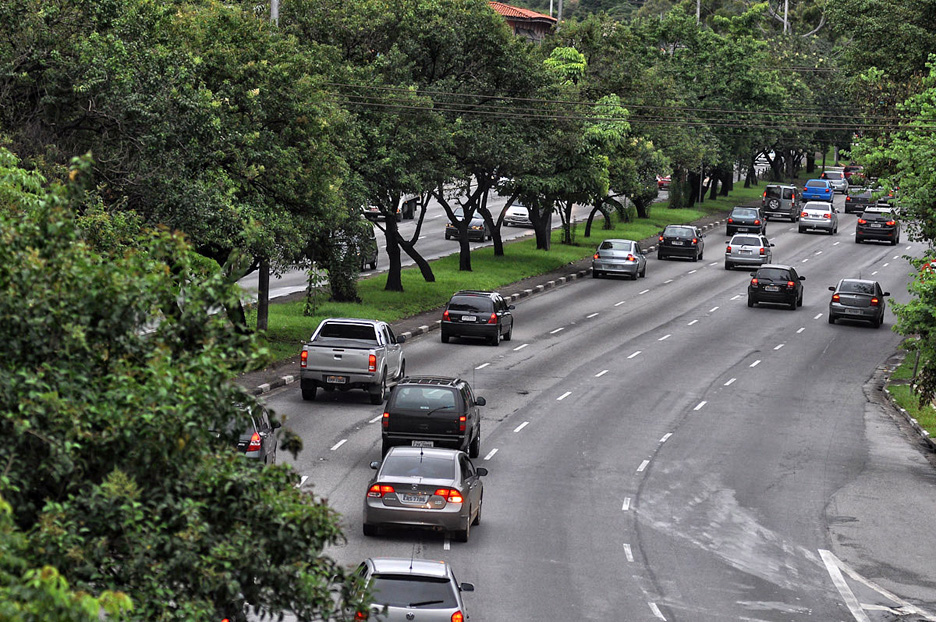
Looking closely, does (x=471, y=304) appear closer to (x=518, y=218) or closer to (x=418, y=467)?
(x=418, y=467)

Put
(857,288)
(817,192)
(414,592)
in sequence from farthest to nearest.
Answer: (817,192) < (857,288) < (414,592)

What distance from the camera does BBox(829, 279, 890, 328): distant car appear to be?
1790 inches

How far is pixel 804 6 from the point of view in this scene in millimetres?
144375

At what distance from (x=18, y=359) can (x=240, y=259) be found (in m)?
2.04

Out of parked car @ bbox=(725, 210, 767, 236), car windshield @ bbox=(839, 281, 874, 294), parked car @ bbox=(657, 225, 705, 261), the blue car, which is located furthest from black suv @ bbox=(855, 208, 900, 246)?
car windshield @ bbox=(839, 281, 874, 294)

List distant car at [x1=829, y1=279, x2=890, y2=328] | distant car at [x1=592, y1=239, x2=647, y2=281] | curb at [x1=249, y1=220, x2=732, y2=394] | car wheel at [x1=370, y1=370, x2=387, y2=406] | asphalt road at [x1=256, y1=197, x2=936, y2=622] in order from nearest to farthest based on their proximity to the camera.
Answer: asphalt road at [x1=256, y1=197, x2=936, y2=622]
car wheel at [x1=370, y1=370, x2=387, y2=406]
curb at [x1=249, y1=220, x2=732, y2=394]
distant car at [x1=829, y1=279, x2=890, y2=328]
distant car at [x1=592, y1=239, x2=647, y2=281]

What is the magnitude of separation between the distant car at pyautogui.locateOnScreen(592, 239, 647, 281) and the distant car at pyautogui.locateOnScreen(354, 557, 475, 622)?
4192 centimetres

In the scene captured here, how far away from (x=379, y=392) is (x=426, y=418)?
5875mm

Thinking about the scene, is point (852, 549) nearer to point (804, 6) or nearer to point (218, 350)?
point (218, 350)

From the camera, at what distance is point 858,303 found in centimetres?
Answer: 4553

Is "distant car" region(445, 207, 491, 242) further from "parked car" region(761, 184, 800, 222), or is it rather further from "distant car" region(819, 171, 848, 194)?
"distant car" region(819, 171, 848, 194)

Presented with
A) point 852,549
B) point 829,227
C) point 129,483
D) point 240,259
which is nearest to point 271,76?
point 852,549

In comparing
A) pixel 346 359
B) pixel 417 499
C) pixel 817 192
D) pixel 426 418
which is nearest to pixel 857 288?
pixel 346 359

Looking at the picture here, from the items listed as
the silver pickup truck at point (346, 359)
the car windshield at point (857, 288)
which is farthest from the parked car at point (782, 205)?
the silver pickup truck at point (346, 359)
